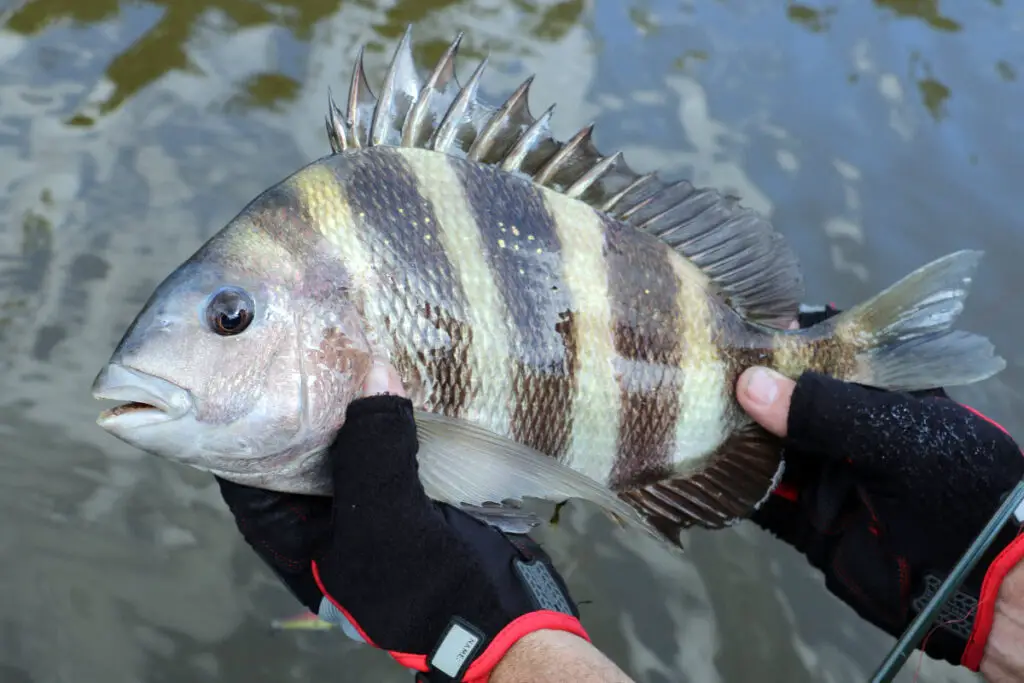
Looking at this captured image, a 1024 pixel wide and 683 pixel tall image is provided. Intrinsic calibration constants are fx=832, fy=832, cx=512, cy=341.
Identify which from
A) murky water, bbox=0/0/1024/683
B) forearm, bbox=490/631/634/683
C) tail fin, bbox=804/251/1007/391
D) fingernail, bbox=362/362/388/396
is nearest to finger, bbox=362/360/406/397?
fingernail, bbox=362/362/388/396

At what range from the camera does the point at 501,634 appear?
4.70 ft

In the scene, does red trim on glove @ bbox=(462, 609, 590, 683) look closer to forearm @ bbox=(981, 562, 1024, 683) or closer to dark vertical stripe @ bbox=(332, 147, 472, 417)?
dark vertical stripe @ bbox=(332, 147, 472, 417)

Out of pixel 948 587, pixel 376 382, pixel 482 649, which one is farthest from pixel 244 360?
pixel 948 587

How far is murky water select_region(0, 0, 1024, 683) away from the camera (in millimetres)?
2182

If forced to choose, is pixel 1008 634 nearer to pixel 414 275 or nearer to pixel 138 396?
pixel 414 275

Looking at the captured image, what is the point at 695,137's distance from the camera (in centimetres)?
380

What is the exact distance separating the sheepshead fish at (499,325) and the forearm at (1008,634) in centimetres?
41

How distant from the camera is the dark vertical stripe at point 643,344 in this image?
5.24ft

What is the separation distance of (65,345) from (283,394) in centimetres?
161

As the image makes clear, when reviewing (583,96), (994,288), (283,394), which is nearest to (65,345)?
(283,394)

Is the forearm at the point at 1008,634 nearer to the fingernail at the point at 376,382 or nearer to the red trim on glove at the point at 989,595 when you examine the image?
the red trim on glove at the point at 989,595

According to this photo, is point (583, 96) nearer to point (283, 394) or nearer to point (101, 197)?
point (101, 197)

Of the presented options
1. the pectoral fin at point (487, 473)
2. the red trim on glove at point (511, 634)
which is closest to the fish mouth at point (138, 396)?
the pectoral fin at point (487, 473)

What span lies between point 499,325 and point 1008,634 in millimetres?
1136
